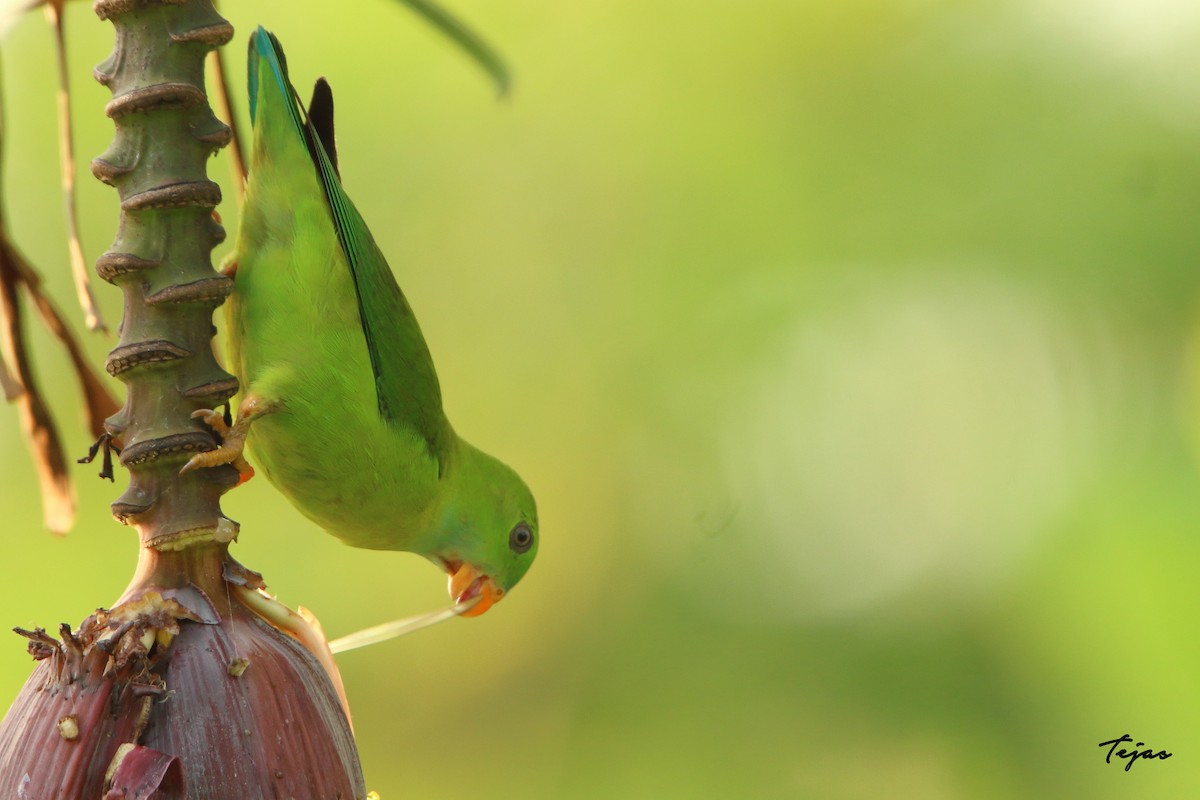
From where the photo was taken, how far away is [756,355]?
5145mm

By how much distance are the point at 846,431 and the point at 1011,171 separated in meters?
1.34

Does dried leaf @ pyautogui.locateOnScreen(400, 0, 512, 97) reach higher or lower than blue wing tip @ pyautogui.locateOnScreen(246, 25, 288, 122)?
lower

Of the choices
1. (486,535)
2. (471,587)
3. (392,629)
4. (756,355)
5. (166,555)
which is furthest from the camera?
(756,355)

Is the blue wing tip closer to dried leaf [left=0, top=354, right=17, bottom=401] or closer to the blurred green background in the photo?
dried leaf [left=0, top=354, right=17, bottom=401]

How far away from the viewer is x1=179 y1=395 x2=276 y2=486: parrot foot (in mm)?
1573

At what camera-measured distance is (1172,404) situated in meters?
4.41

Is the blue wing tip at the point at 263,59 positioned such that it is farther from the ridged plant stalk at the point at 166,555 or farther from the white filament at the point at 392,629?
the white filament at the point at 392,629

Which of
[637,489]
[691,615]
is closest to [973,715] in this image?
[691,615]

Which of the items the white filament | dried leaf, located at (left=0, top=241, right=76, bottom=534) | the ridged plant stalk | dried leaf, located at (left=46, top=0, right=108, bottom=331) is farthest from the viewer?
the white filament

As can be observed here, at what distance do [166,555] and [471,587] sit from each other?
179cm

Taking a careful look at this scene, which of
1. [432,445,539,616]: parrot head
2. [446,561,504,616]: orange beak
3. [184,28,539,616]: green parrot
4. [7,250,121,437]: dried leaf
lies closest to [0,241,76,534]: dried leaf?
[7,250,121,437]: dried leaf

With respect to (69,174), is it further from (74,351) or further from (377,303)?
(377,303)

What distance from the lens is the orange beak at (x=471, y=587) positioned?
330 centimetres

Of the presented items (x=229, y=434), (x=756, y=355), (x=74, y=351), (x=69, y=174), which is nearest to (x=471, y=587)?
(x=229, y=434)
